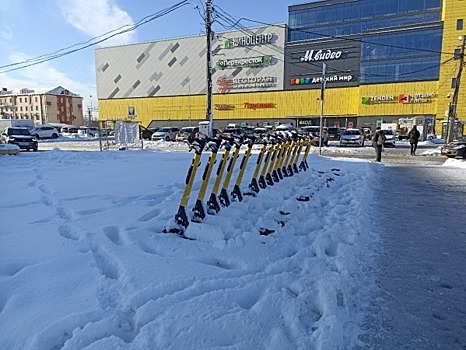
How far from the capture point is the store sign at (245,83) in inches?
2023

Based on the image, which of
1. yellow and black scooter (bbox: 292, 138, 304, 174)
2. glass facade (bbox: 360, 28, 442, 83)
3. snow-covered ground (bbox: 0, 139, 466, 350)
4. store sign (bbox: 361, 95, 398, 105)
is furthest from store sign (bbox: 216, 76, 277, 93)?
snow-covered ground (bbox: 0, 139, 466, 350)

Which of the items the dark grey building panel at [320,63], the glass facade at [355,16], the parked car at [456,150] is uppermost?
the glass facade at [355,16]

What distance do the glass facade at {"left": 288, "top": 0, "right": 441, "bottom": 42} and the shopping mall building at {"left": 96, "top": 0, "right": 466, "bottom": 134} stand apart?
14cm

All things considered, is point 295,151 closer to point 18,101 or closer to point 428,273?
point 428,273

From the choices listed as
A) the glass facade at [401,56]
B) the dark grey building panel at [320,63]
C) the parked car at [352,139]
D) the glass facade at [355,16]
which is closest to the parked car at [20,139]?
the parked car at [352,139]

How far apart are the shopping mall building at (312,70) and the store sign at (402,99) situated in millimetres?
121

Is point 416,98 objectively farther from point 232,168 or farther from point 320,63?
point 232,168

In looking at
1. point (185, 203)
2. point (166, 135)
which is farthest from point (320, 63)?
point (185, 203)

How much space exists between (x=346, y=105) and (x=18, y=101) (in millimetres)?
94986

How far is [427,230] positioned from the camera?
5.16 metres

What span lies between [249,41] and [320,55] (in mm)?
11550

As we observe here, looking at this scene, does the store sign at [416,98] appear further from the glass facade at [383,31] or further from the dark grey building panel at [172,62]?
the dark grey building panel at [172,62]

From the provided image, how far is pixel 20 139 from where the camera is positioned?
76.2 ft

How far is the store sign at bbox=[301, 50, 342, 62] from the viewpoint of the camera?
47112 millimetres
